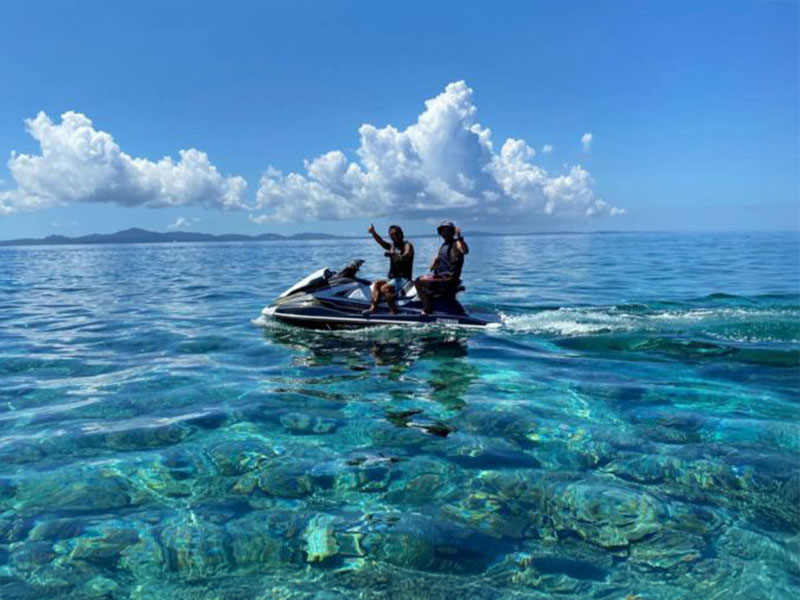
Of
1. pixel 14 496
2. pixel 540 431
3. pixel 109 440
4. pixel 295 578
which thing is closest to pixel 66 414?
pixel 109 440

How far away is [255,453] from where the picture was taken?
5.83 meters

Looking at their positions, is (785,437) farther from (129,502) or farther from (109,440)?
(109,440)

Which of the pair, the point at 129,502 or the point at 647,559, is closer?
the point at 647,559

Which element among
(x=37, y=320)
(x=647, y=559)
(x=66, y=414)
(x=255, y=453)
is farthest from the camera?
(x=37, y=320)

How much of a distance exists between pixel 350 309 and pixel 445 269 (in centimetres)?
A: 247

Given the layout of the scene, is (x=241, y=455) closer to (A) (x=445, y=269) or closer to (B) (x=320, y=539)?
(B) (x=320, y=539)

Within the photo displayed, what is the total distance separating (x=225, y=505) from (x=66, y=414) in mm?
3730

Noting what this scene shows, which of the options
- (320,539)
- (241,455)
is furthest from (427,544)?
(241,455)

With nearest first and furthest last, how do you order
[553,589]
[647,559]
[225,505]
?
1. [553,589]
2. [647,559]
3. [225,505]

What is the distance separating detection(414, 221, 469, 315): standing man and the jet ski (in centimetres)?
21

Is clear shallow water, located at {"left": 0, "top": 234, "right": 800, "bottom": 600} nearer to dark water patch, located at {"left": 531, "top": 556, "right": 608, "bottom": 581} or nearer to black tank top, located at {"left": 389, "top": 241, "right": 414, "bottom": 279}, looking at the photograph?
dark water patch, located at {"left": 531, "top": 556, "right": 608, "bottom": 581}

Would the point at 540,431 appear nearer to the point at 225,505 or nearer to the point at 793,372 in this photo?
the point at 225,505

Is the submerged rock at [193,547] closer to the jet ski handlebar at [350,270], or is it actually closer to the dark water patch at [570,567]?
the dark water patch at [570,567]

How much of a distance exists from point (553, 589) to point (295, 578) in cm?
179
